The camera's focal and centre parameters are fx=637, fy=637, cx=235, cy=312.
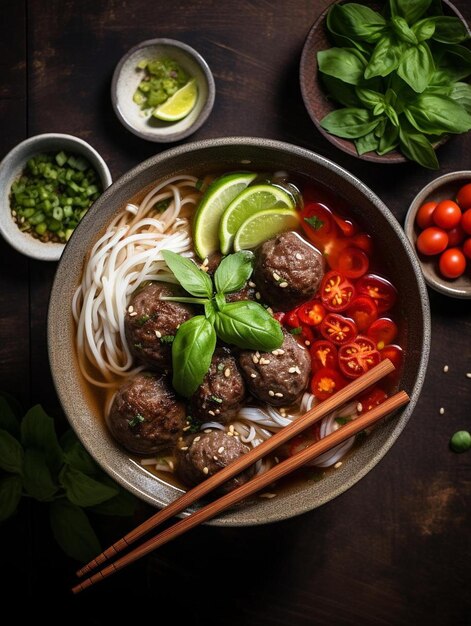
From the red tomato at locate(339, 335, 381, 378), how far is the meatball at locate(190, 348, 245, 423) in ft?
1.83

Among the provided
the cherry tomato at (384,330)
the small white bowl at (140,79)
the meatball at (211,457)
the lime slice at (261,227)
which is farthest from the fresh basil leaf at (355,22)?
the meatball at (211,457)

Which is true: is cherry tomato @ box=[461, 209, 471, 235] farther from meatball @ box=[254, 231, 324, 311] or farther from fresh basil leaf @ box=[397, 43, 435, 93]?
meatball @ box=[254, 231, 324, 311]

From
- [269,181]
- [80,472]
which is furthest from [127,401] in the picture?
[269,181]

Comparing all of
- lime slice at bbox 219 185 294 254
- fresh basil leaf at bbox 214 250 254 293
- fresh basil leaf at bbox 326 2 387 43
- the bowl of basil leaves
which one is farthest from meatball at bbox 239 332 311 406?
fresh basil leaf at bbox 326 2 387 43

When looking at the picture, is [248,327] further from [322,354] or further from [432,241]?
[432,241]

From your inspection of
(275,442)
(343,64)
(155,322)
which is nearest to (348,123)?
(343,64)

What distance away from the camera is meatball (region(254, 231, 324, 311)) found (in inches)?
119

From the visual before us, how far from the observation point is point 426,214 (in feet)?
11.8

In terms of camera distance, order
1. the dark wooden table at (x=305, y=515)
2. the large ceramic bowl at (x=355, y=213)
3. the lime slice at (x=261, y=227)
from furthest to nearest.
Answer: the dark wooden table at (x=305, y=515)
the lime slice at (x=261, y=227)
the large ceramic bowl at (x=355, y=213)

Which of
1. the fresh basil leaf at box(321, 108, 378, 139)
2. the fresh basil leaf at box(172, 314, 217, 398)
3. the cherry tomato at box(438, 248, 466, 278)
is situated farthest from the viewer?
the cherry tomato at box(438, 248, 466, 278)

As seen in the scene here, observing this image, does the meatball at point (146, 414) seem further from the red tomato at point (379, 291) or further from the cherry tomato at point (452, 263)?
the cherry tomato at point (452, 263)

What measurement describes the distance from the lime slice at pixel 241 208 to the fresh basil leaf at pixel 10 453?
152 centimetres

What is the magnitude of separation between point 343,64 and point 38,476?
9.04 ft

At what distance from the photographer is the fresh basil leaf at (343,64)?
11.3ft
